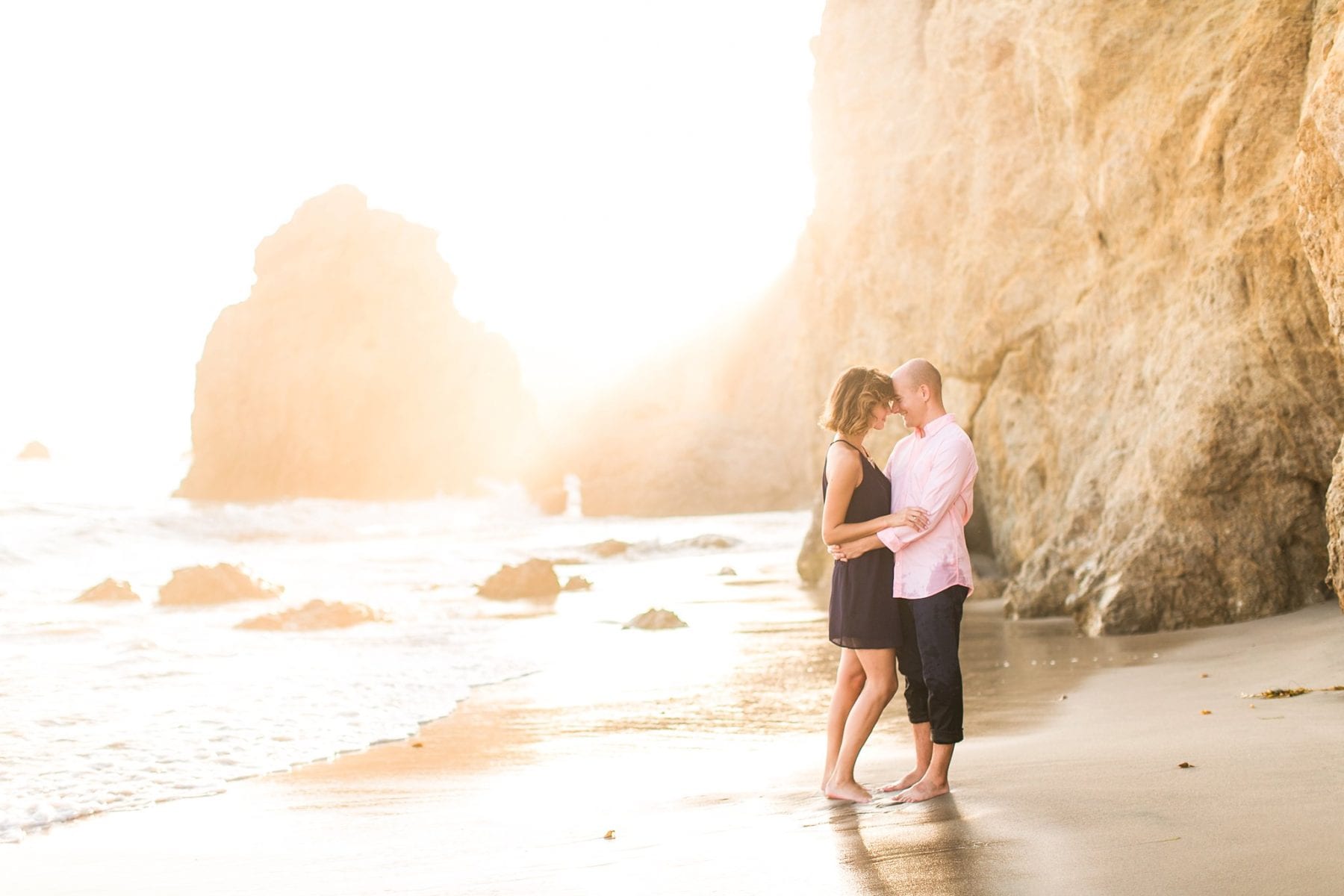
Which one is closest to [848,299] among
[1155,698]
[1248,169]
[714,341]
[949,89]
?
[949,89]

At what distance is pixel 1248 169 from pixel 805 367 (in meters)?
13.4

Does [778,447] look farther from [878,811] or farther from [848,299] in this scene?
[878,811]

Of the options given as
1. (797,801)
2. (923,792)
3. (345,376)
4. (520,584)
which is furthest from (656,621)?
(345,376)

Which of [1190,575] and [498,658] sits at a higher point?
[1190,575]

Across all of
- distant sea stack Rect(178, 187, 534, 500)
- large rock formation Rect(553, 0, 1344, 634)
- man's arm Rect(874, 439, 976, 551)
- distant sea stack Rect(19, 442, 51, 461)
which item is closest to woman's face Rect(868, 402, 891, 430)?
man's arm Rect(874, 439, 976, 551)

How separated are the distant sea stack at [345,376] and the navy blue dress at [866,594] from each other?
209 feet

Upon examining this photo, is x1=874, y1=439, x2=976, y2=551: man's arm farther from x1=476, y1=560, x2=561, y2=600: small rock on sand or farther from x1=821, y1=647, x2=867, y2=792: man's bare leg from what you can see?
x1=476, y1=560, x2=561, y2=600: small rock on sand

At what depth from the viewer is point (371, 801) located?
5.17 m

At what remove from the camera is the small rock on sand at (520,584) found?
1575 cm

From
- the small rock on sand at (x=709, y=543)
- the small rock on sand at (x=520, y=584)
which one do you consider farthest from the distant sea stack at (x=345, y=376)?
the small rock on sand at (x=520, y=584)

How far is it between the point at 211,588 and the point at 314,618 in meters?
3.07

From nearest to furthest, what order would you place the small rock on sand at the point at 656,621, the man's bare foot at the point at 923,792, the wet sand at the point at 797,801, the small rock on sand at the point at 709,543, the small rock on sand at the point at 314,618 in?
the wet sand at the point at 797,801
the man's bare foot at the point at 923,792
the small rock on sand at the point at 314,618
the small rock on sand at the point at 656,621
the small rock on sand at the point at 709,543

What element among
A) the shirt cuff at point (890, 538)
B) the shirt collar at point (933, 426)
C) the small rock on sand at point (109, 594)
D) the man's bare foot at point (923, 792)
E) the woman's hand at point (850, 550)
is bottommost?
the man's bare foot at point (923, 792)

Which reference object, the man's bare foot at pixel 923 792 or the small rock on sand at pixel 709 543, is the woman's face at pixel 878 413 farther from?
the small rock on sand at pixel 709 543
